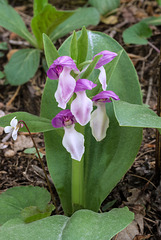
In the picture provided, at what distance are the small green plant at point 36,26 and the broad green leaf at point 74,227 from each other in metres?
1.21

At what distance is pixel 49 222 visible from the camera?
1120 mm

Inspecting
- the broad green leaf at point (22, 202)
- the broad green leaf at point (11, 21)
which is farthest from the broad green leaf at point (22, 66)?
the broad green leaf at point (22, 202)

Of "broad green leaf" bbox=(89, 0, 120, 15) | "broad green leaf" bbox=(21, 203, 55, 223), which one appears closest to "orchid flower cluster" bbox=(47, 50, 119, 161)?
"broad green leaf" bbox=(21, 203, 55, 223)

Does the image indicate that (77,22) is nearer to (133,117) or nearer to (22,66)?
(22,66)

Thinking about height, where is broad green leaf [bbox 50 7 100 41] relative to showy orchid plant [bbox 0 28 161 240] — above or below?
above

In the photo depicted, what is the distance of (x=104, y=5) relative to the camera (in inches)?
104

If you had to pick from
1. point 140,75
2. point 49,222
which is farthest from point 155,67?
point 49,222

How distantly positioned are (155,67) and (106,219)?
57.3 inches

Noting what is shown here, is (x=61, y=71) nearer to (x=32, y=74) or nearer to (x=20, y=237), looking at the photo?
(x=20, y=237)

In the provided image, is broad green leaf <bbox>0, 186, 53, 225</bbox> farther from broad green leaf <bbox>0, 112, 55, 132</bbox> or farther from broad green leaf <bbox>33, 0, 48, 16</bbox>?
broad green leaf <bbox>33, 0, 48, 16</bbox>

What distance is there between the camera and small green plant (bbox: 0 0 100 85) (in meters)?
2.18

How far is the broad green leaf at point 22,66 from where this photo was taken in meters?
2.19

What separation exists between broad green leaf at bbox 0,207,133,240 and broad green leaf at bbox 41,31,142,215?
27 cm

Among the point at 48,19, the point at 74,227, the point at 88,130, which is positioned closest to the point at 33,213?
the point at 74,227
